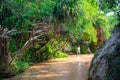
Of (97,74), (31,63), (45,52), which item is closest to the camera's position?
(97,74)

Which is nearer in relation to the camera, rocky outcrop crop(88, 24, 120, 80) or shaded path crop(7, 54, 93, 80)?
rocky outcrop crop(88, 24, 120, 80)

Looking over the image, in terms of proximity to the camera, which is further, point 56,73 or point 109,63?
point 56,73

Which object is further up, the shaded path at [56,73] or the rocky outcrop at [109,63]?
the rocky outcrop at [109,63]

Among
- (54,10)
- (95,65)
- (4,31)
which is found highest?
(54,10)

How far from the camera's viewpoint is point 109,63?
679cm

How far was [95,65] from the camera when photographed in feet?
26.3

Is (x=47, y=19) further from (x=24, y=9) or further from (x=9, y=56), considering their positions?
(x=9, y=56)

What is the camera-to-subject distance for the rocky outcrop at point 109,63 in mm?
6422

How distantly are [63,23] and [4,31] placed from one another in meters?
2.73

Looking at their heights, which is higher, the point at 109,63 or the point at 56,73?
the point at 109,63

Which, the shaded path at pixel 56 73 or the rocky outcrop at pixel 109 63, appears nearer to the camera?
the rocky outcrop at pixel 109 63

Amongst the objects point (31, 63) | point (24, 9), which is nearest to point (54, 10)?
point (24, 9)

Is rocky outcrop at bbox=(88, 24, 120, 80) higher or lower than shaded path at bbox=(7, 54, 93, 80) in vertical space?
higher

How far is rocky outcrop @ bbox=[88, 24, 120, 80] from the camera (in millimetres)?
6422
